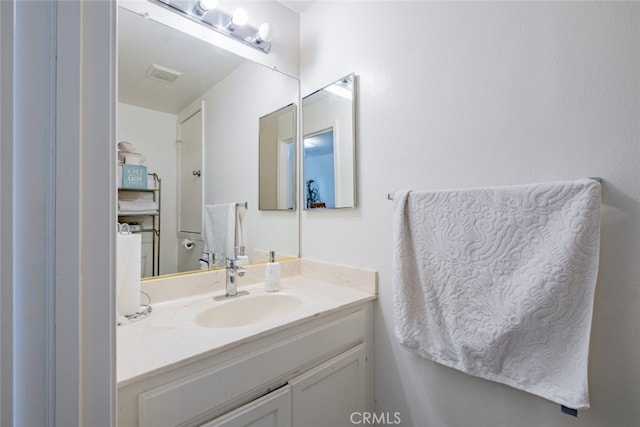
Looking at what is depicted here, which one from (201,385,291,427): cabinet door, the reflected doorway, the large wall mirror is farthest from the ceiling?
(201,385,291,427): cabinet door

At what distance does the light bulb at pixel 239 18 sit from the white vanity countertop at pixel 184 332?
1.22m

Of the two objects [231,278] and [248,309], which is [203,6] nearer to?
[231,278]

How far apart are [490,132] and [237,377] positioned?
41.7 inches

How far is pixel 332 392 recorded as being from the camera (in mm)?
1024

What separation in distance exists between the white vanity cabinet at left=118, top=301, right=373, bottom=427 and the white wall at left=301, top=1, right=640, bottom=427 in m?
0.17

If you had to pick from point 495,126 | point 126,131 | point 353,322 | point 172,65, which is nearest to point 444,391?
point 353,322

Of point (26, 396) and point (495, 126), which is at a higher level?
point (495, 126)

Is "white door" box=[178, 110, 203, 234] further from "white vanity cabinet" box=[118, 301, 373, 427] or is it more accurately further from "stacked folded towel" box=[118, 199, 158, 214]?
"white vanity cabinet" box=[118, 301, 373, 427]

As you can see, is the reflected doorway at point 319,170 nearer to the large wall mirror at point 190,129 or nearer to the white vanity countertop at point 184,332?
the large wall mirror at point 190,129

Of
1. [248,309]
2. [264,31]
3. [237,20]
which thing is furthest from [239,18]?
[248,309]

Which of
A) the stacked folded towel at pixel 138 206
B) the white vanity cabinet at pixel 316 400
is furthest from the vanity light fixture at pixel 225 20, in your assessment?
the white vanity cabinet at pixel 316 400

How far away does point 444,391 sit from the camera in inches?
39.4

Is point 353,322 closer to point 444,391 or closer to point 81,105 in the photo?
point 444,391

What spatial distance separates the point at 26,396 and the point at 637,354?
1.18 metres
